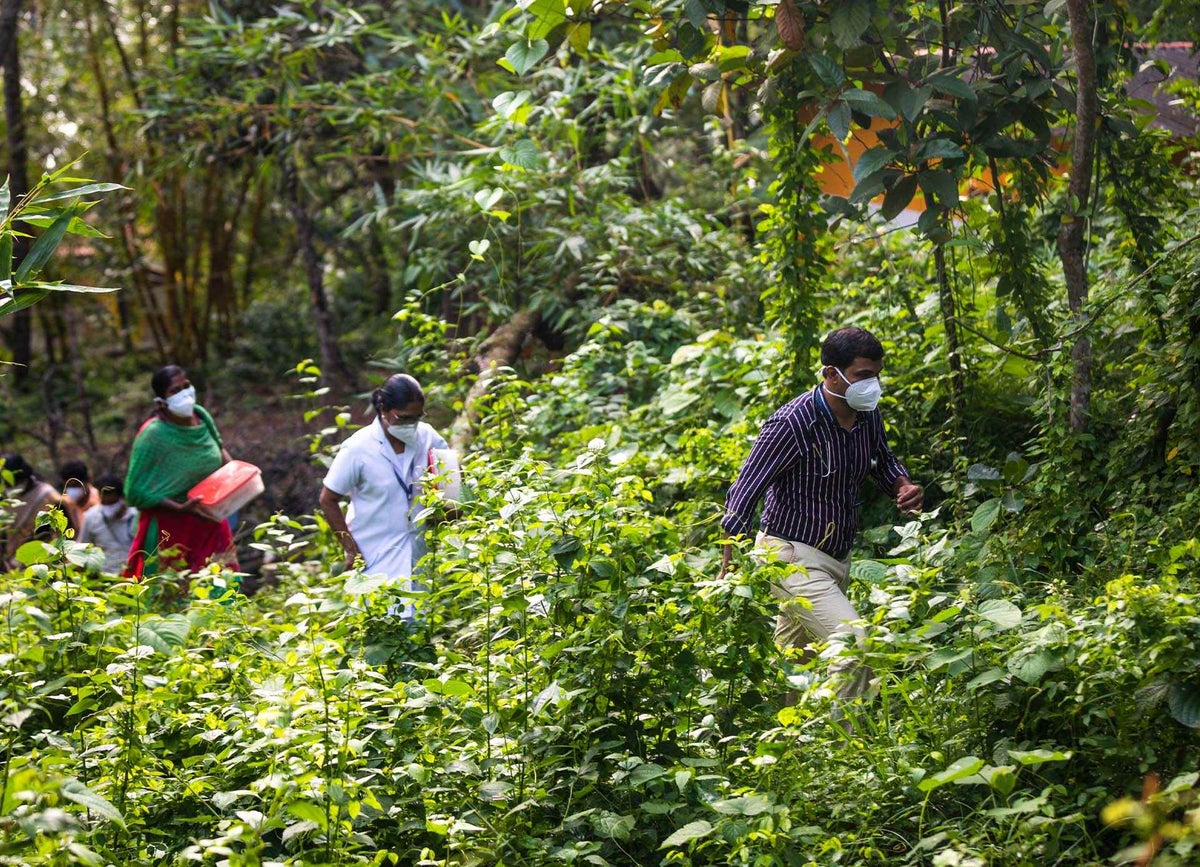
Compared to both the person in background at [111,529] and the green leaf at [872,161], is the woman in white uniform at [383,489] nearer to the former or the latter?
the green leaf at [872,161]

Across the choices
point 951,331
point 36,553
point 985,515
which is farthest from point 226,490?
point 985,515

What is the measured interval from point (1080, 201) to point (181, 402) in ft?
15.6

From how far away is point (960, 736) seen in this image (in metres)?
3.65

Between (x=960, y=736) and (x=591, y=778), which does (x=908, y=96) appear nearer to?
(x=960, y=736)

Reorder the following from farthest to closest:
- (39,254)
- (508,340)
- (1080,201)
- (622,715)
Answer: (508,340) → (1080,201) → (622,715) → (39,254)

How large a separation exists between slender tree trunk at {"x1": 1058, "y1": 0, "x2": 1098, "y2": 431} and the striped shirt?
3.54 ft

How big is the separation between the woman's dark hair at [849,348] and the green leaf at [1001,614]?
1.25 meters

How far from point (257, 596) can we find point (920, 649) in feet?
14.9

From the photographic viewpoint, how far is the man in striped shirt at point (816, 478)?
463cm

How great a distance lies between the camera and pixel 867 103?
15.8ft

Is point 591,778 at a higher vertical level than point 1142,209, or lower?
lower

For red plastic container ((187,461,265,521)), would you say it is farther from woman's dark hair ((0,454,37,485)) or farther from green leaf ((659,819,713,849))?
green leaf ((659,819,713,849))

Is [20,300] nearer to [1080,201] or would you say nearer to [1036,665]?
[1036,665]

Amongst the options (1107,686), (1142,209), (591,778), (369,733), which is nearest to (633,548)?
(591,778)
